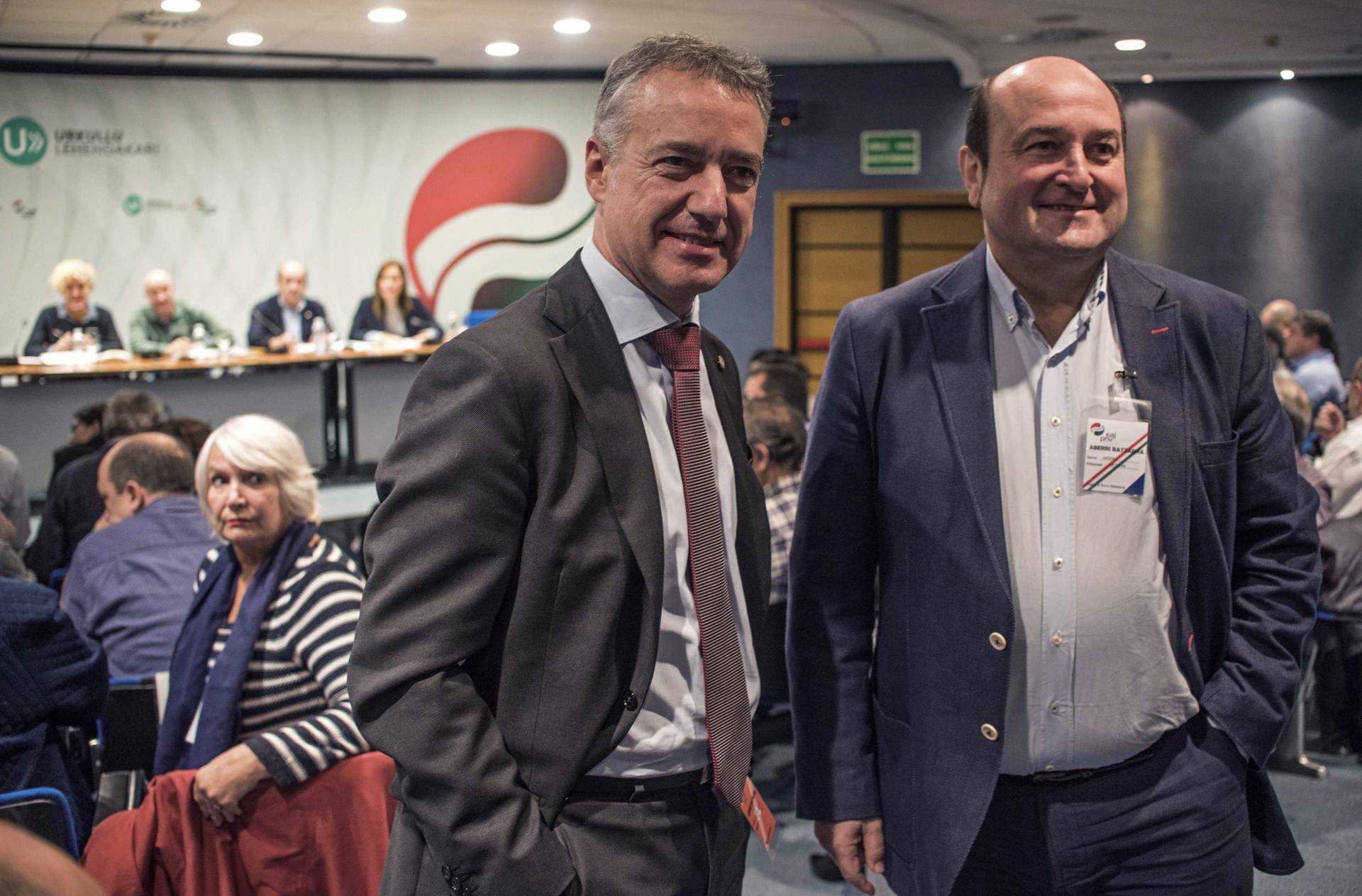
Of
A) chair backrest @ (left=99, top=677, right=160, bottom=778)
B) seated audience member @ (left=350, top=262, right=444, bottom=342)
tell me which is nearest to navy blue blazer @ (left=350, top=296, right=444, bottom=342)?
seated audience member @ (left=350, top=262, right=444, bottom=342)

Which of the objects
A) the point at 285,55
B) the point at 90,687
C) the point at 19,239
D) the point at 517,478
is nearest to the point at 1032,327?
the point at 517,478

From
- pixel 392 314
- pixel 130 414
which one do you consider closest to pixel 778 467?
pixel 130 414

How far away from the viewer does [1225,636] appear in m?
1.60

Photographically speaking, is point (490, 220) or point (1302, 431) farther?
point (490, 220)

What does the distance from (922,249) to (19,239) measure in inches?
306

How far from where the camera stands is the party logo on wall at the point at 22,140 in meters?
9.62

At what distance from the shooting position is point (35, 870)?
588 millimetres

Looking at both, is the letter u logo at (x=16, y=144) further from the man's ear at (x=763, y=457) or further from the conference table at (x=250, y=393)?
the man's ear at (x=763, y=457)

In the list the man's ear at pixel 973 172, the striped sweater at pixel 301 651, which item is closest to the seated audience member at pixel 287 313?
the striped sweater at pixel 301 651

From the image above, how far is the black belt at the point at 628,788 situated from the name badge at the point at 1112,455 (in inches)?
25.7

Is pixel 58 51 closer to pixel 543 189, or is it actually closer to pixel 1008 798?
pixel 543 189

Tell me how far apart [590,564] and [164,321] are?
360 inches

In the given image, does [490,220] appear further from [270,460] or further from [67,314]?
[270,460]

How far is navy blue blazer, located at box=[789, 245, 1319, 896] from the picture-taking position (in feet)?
5.08
